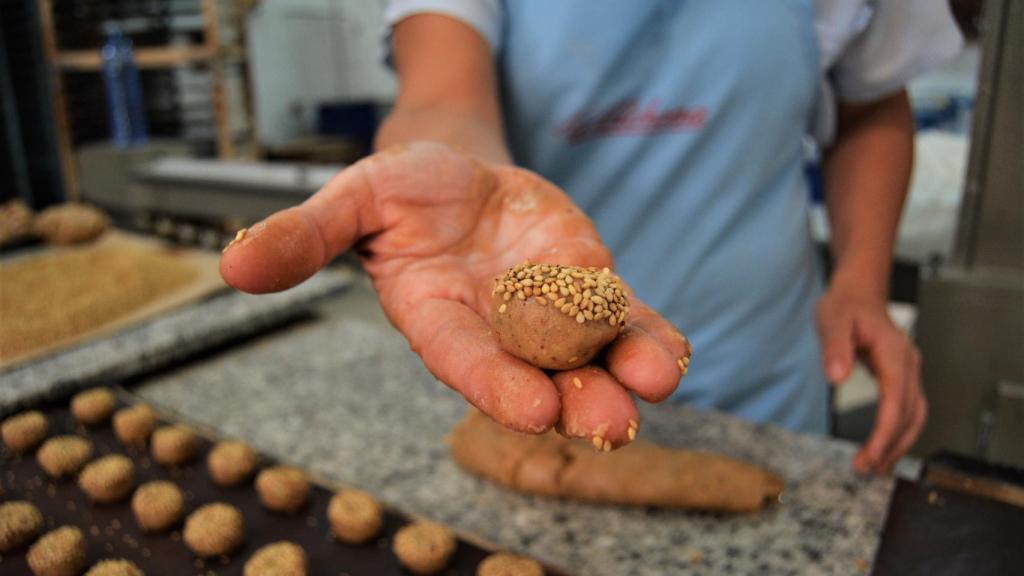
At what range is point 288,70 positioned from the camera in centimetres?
761

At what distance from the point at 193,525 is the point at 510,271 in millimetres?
629

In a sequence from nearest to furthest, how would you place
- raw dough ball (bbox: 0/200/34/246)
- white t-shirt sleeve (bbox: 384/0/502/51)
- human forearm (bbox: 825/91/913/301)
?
white t-shirt sleeve (bbox: 384/0/502/51)
human forearm (bbox: 825/91/913/301)
raw dough ball (bbox: 0/200/34/246)

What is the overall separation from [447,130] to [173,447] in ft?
2.36

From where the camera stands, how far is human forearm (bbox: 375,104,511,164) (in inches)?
43.1

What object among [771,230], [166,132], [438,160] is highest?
[438,160]

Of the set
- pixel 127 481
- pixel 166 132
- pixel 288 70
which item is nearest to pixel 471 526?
pixel 127 481

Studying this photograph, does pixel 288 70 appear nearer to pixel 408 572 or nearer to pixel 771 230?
pixel 771 230

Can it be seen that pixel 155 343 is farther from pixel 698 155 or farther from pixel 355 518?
pixel 698 155

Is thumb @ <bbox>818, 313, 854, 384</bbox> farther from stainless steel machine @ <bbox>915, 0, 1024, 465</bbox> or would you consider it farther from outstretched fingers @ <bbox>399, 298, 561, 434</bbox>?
outstretched fingers @ <bbox>399, 298, 561, 434</bbox>

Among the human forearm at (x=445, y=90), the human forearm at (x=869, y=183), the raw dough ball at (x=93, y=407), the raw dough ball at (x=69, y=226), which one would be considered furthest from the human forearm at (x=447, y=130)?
the raw dough ball at (x=69, y=226)

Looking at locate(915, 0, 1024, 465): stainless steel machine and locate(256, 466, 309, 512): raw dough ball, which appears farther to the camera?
locate(915, 0, 1024, 465): stainless steel machine

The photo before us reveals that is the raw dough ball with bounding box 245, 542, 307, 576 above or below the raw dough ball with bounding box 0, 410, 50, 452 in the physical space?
above

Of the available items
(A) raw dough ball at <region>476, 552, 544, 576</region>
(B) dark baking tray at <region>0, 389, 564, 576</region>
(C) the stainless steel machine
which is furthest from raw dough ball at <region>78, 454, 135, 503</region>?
(C) the stainless steel machine

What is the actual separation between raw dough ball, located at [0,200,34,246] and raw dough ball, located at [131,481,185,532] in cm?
207
